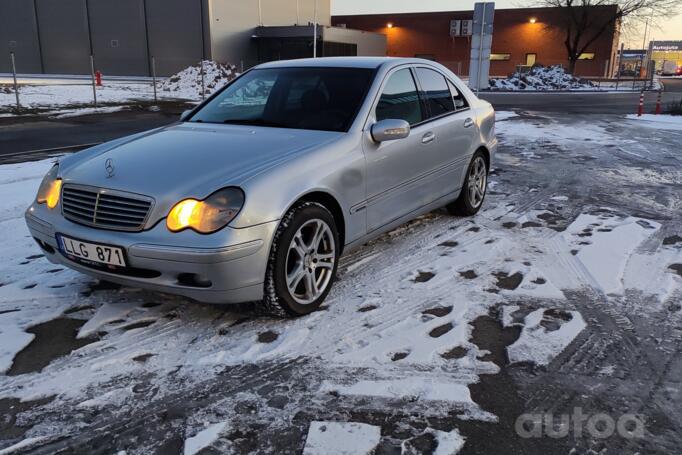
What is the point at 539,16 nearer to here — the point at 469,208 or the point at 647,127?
the point at 647,127

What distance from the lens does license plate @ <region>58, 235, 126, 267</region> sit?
130 inches

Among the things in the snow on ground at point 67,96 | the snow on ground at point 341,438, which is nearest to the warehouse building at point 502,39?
the snow on ground at point 67,96

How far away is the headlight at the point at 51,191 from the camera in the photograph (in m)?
3.75

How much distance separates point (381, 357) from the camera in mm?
3236

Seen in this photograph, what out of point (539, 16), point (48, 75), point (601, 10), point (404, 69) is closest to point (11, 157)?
point (404, 69)

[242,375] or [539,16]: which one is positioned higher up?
[539,16]

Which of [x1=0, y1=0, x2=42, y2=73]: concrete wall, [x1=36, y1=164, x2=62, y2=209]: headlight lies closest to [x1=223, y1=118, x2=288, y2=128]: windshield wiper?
[x1=36, y1=164, x2=62, y2=209]: headlight

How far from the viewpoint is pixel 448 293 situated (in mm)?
4133

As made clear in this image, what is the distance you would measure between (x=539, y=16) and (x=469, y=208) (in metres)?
53.9

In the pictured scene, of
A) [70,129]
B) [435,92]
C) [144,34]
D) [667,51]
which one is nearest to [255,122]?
[435,92]

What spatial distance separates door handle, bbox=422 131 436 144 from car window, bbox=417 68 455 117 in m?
0.23

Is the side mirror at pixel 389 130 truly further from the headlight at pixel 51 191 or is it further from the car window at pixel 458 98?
the headlight at pixel 51 191

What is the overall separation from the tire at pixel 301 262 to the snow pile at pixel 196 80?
2268cm

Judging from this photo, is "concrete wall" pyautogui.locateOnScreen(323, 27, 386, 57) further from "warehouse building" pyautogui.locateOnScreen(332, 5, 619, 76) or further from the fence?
the fence
